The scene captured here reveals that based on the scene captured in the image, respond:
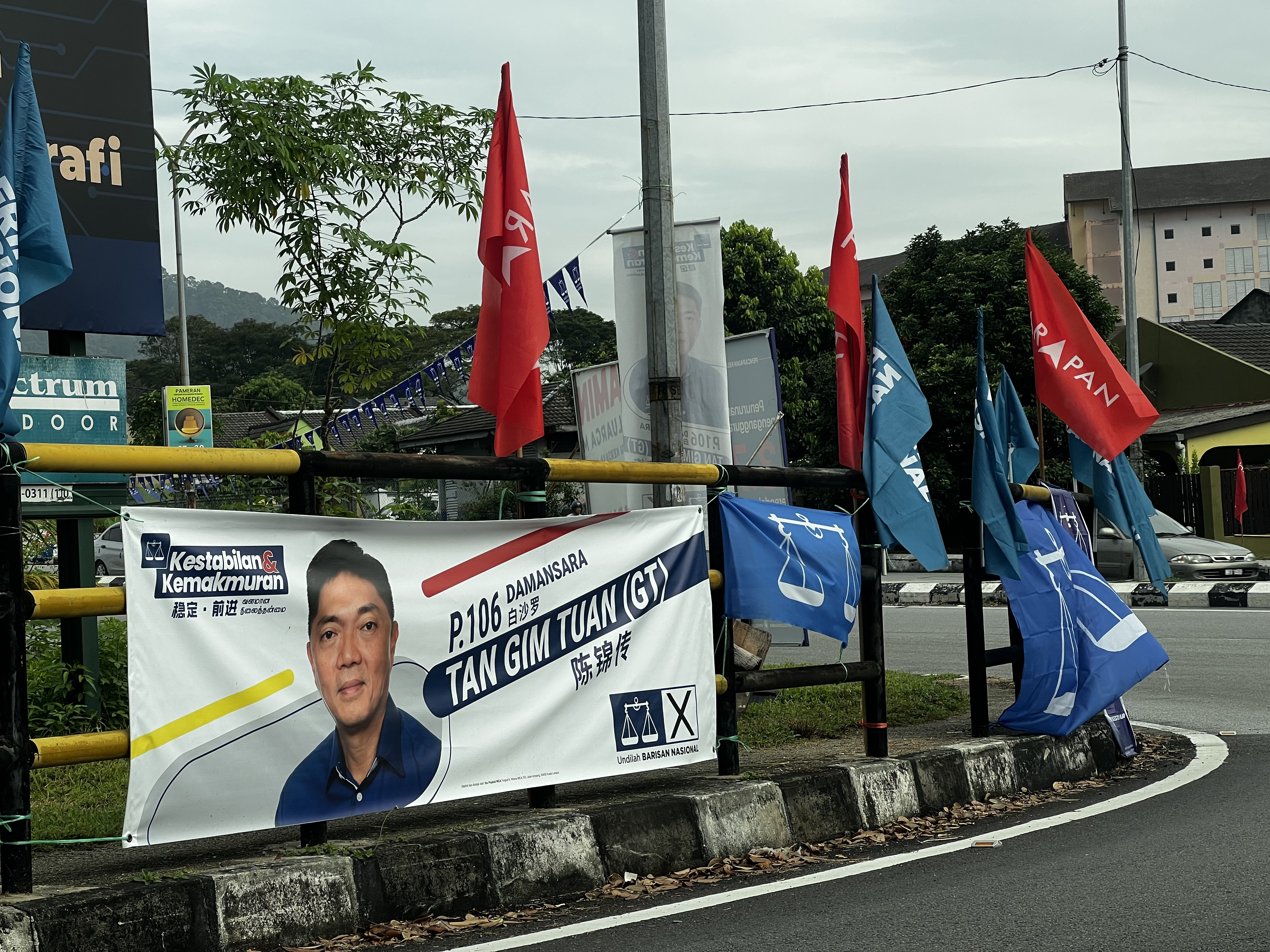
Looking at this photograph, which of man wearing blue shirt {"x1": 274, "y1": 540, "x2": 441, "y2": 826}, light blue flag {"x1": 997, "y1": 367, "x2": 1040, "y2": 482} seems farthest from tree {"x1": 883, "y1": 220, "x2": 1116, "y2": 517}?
man wearing blue shirt {"x1": 274, "y1": 540, "x2": 441, "y2": 826}

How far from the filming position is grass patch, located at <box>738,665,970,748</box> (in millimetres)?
7898

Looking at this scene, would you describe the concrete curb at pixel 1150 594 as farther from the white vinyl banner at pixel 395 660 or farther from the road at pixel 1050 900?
the white vinyl banner at pixel 395 660

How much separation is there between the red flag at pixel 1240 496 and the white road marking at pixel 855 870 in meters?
23.7

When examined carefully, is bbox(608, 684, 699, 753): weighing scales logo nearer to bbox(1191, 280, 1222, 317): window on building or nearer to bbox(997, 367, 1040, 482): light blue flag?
bbox(997, 367, 1040, 482): light blue flag

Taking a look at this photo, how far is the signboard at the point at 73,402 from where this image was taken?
7.00m

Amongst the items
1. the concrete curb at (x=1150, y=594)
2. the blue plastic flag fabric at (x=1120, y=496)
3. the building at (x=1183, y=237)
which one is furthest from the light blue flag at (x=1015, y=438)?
the building at (x=1183, y=237)

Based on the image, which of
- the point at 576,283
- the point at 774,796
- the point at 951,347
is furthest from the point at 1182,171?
the point at 774,796

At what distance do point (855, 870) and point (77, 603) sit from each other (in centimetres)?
300

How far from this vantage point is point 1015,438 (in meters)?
7.36

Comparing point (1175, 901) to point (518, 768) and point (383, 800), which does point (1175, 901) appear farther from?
point (383, 800)

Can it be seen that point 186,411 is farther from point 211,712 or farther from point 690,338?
point 211,712

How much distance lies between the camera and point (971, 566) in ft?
23.4

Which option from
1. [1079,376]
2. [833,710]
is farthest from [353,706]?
[1079,376]

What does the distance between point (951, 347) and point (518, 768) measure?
2893 centimetres
